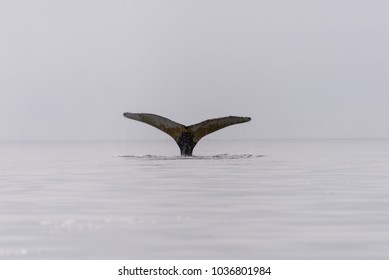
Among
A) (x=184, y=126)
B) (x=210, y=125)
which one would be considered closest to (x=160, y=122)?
(x=184, y=126)

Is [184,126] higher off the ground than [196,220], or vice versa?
[184,126]

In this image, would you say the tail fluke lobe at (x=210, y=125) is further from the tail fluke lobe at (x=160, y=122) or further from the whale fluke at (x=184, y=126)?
the tail fluke lobe at (x=160, y=122)

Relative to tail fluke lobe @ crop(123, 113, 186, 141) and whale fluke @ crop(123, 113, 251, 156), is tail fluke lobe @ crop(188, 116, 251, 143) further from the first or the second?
tail fluke lobe @ crop(123, 113, 186, 141)

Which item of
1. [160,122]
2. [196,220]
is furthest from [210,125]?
[196,220]

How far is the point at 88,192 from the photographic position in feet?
55.0

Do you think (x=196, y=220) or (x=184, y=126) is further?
(x=184, y=126)

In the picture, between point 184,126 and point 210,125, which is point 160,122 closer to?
point 184,126

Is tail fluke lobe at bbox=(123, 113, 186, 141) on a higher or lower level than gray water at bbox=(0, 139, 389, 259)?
higher

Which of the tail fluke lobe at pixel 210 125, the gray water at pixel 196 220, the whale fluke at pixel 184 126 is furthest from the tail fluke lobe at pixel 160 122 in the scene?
the gray water at pixel 196 220

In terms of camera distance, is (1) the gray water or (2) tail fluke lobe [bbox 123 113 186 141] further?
(2) tail fluke lobe [bbox 123 113 186 141]

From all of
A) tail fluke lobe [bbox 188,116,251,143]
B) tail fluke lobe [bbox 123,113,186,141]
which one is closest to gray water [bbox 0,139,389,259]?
tail fluke lobe [bbox 188,116,251,143]

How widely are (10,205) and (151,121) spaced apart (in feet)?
73.1

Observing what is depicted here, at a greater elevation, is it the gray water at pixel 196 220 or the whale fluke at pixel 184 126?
the whale fluke at pixel 184 126

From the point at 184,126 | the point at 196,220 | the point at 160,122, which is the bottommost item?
the point at 196,220
